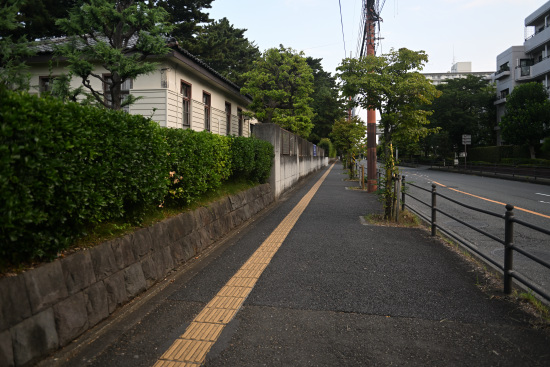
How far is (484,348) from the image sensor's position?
2.67 meters

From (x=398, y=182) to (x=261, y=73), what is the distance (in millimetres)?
15285

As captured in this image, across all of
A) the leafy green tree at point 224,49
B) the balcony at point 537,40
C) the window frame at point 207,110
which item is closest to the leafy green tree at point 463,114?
the balcony at point 537,40

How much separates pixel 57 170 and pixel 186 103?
1182 centimetres

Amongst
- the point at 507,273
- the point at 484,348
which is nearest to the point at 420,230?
the point at 507,273

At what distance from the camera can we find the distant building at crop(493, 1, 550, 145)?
35.6 metres

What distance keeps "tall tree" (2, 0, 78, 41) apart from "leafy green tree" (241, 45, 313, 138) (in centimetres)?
1073

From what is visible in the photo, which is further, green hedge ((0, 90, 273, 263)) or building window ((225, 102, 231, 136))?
building window ((225, 102, 231, 136))

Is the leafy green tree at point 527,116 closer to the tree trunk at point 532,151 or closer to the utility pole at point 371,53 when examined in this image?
the tree trunk at point 532,151

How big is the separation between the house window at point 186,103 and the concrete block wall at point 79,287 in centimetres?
960

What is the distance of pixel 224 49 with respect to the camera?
32438mm

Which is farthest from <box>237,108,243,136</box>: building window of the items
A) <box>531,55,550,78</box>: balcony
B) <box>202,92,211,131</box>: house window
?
<box>531,55,550,78</box>: balcony

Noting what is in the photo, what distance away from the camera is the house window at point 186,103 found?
1359 cm

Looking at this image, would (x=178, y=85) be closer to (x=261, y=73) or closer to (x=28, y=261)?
(x=261, y=73)

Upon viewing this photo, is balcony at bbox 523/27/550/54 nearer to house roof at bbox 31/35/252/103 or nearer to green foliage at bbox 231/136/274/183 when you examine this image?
house roof at bbox 31/35/252/103
